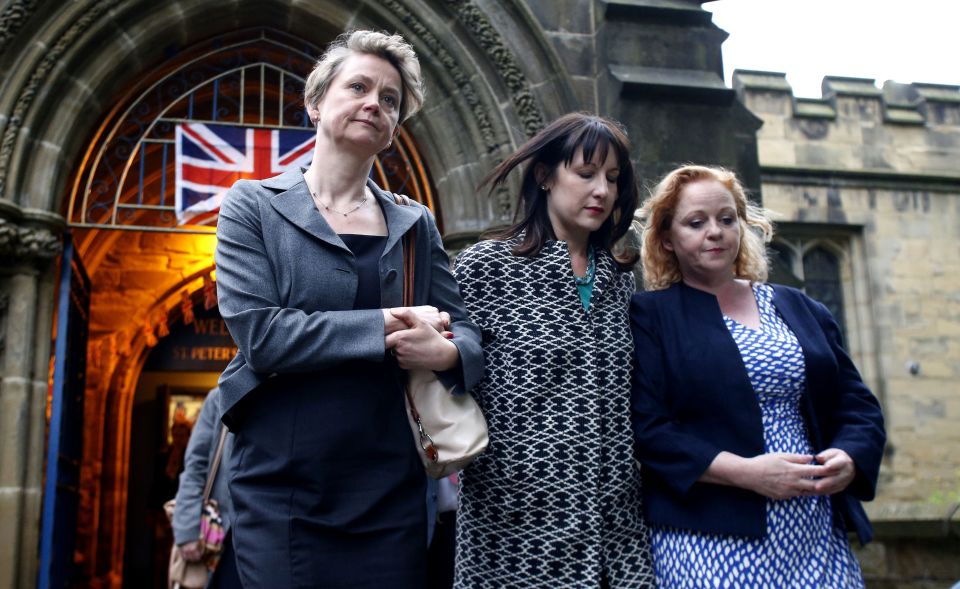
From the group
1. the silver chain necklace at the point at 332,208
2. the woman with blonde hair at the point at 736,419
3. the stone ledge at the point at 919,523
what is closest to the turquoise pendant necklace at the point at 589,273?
the woman with blonde hair at the point at 736,419

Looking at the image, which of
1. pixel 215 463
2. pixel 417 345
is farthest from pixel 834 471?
pixel 215 463

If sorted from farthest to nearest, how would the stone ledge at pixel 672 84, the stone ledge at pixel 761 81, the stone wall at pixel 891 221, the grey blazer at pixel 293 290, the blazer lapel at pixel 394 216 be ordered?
the stone ledge at pixel 761 81, the stone wall at pixel 891 221, the stone ledge at pixel 672 84, the blazer lapel at pixel 394 216, the grey blazer at pixel 293 290

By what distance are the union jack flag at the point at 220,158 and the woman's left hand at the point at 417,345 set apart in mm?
4545

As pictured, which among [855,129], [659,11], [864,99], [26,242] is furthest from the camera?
[864,99]

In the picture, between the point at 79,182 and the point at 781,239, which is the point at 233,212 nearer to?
the point at 79,182

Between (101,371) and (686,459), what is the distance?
8936 millimetres

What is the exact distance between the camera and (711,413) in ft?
7.93

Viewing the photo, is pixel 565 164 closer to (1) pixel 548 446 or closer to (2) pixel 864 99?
(1) pixel 548 446

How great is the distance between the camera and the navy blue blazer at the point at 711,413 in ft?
7.64

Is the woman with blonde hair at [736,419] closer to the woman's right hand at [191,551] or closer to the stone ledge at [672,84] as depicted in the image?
the woman's right hand at [191,551]

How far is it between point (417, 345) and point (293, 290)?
0.29 metres

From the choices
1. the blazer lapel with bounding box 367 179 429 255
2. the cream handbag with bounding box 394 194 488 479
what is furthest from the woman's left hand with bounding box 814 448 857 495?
the blazer lapel with bounding box 367 179 429 255

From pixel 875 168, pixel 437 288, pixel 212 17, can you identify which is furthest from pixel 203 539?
pixel 875 168

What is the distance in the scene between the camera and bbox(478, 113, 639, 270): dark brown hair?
97.9 inches
